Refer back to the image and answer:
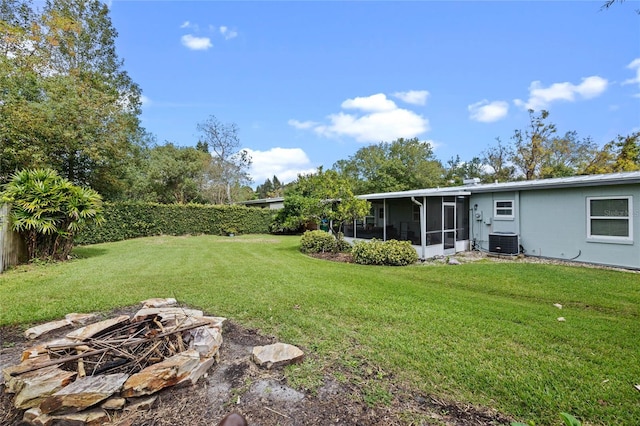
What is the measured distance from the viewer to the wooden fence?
6.91m

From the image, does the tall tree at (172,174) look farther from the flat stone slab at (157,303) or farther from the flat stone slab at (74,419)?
the flat stone slab at (74,419)

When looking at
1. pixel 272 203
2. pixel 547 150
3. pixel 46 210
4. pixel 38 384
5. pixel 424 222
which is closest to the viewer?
pixel 38 384

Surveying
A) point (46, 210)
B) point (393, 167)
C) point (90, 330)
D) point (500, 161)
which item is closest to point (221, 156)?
point (393, 167)

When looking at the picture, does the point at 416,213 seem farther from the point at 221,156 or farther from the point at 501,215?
the point at 221,156

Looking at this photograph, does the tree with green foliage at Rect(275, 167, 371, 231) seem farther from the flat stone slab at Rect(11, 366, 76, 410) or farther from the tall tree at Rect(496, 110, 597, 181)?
the tall tree at Rect(496, 110, 597, 181)

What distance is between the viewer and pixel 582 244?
331 inches

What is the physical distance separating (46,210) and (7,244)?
3.65ft

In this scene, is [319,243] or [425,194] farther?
[319,243]

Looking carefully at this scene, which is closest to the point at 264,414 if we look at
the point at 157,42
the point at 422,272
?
the point at 422,272

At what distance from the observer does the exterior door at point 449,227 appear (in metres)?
10.3

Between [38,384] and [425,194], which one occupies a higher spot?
[425,194]

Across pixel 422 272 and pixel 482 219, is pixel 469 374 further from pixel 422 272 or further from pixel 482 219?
pixel 482 219

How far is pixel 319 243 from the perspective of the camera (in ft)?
36.3

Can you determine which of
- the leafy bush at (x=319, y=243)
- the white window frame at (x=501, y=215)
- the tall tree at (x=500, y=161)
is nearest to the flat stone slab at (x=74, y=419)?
the leafy bush at (x=319, y=243)
